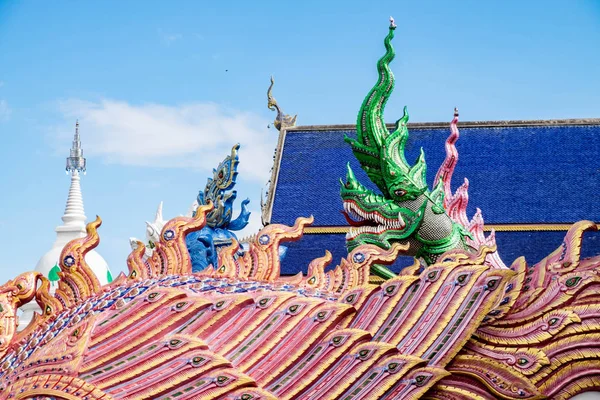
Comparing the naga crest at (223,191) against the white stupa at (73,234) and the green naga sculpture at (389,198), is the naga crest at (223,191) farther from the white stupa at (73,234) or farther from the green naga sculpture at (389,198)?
the white stupa at (73,234)

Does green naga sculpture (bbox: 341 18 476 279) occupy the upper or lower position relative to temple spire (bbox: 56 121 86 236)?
lower

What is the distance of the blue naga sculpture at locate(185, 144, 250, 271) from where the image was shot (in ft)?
30.3

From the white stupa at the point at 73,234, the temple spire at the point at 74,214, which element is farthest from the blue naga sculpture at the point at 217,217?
the temple spire at the point at 74,214

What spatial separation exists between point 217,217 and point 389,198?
5.17 ft

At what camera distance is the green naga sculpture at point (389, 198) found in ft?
33.0

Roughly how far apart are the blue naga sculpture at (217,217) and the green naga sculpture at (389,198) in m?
1.05

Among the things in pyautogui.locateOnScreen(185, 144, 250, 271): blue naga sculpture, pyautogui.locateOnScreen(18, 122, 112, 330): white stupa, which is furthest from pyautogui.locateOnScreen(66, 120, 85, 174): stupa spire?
pyautogui.locateOnScreen(185, 144, 250, 271): blue naga sculpture

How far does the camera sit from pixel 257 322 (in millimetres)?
5129

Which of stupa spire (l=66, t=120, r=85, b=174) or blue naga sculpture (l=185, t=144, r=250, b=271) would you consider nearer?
blue naga sculpture (l=185, t=144, r=250, b=271)

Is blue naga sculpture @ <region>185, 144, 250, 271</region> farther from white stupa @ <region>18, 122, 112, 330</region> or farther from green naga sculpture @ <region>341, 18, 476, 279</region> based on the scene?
white stupa @ <region>18, 122, 112, 330</region>

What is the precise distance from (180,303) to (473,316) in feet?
4.25

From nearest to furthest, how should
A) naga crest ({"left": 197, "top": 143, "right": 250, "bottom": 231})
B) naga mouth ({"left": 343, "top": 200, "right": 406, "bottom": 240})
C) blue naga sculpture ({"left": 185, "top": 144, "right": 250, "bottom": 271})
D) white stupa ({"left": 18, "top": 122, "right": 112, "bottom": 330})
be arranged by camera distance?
1. blue naga sculpture ({"left": 185, "top": 144, "right": 250, "bottom": 271})
2. naga crest ({"left": 197, "top": 143, "right": 250, "bottom": 231})
3. naga mouth ({"left": 343, "top": 200, "right": 406, "bottom": 240})
4. white stupa ({"left": 18, "top": 122, "right": 112, "bottom": 330})

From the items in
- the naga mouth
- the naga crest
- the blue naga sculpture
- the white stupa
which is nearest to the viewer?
the blue naga sculpture

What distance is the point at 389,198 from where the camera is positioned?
10344mm
